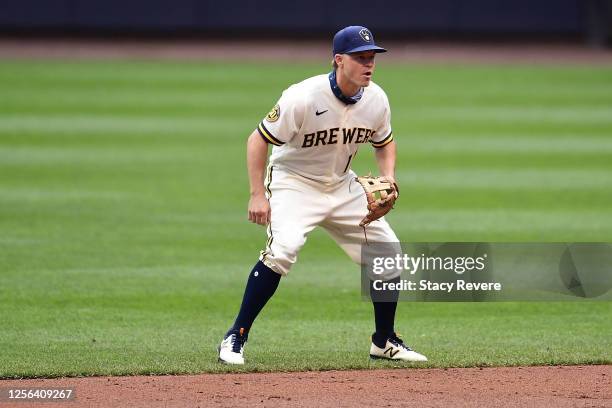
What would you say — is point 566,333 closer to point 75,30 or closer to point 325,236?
point 325,236

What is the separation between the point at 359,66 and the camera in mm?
6195

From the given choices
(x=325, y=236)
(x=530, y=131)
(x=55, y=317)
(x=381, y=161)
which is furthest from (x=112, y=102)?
(x=381, y=161)

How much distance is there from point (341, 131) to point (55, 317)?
2.48 meters

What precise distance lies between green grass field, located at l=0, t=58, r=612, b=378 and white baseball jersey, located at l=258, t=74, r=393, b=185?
3.61ft

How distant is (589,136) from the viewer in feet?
52.7

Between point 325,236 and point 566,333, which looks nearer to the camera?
point 566,333

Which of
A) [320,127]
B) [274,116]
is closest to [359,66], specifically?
[320,127]

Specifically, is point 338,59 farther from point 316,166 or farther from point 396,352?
point 396,352

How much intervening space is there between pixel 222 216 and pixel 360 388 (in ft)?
18.1

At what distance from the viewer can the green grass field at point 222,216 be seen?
6996mm

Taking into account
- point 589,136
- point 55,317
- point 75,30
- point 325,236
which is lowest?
point 55,317

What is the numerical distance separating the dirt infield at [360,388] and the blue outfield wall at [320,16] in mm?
22495

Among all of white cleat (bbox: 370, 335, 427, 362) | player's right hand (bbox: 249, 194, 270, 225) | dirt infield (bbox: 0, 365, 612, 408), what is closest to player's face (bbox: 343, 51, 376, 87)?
player's right hand (bbox: 249, 194, 270, 225)

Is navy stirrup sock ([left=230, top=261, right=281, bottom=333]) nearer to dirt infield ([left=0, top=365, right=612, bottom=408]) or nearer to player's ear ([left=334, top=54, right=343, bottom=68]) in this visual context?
dirt infield ([left=0, top=365, right=612, bottom=408])
